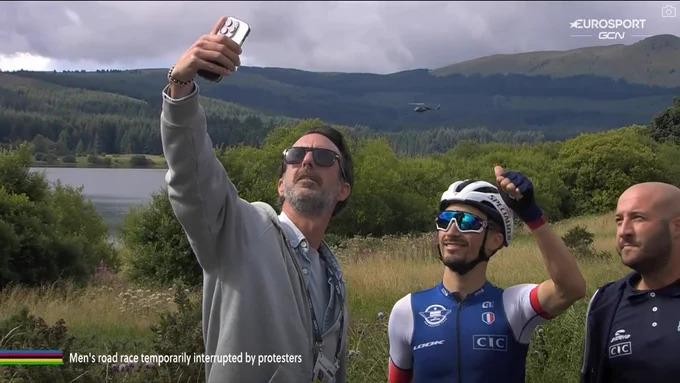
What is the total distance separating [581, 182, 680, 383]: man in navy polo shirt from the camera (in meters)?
3.04

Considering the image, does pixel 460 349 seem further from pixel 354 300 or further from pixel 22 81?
pixel 22 81

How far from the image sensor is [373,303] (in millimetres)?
10727

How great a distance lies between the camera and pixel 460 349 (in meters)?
3.11

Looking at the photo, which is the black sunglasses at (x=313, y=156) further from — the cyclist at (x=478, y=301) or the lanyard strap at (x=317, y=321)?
the cyclist at (x=478, y=301)

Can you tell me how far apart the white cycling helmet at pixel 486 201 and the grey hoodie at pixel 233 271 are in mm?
Answer: 939

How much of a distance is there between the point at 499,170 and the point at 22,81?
15684 centimetres

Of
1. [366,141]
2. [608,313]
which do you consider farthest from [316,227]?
[366,141]

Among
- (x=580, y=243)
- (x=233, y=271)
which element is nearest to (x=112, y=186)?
(x=580, y=243)

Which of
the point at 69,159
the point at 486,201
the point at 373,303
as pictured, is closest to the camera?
the point at 486,201

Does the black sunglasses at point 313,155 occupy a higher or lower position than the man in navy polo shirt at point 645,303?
higher

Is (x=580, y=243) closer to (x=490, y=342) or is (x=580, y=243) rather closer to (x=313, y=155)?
(x=490, y=342)

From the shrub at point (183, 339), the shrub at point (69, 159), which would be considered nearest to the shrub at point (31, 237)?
the shrub at point (183, 339)

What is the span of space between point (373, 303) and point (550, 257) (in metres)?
7.82

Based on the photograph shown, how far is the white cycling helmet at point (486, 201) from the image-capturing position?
3285 mm
